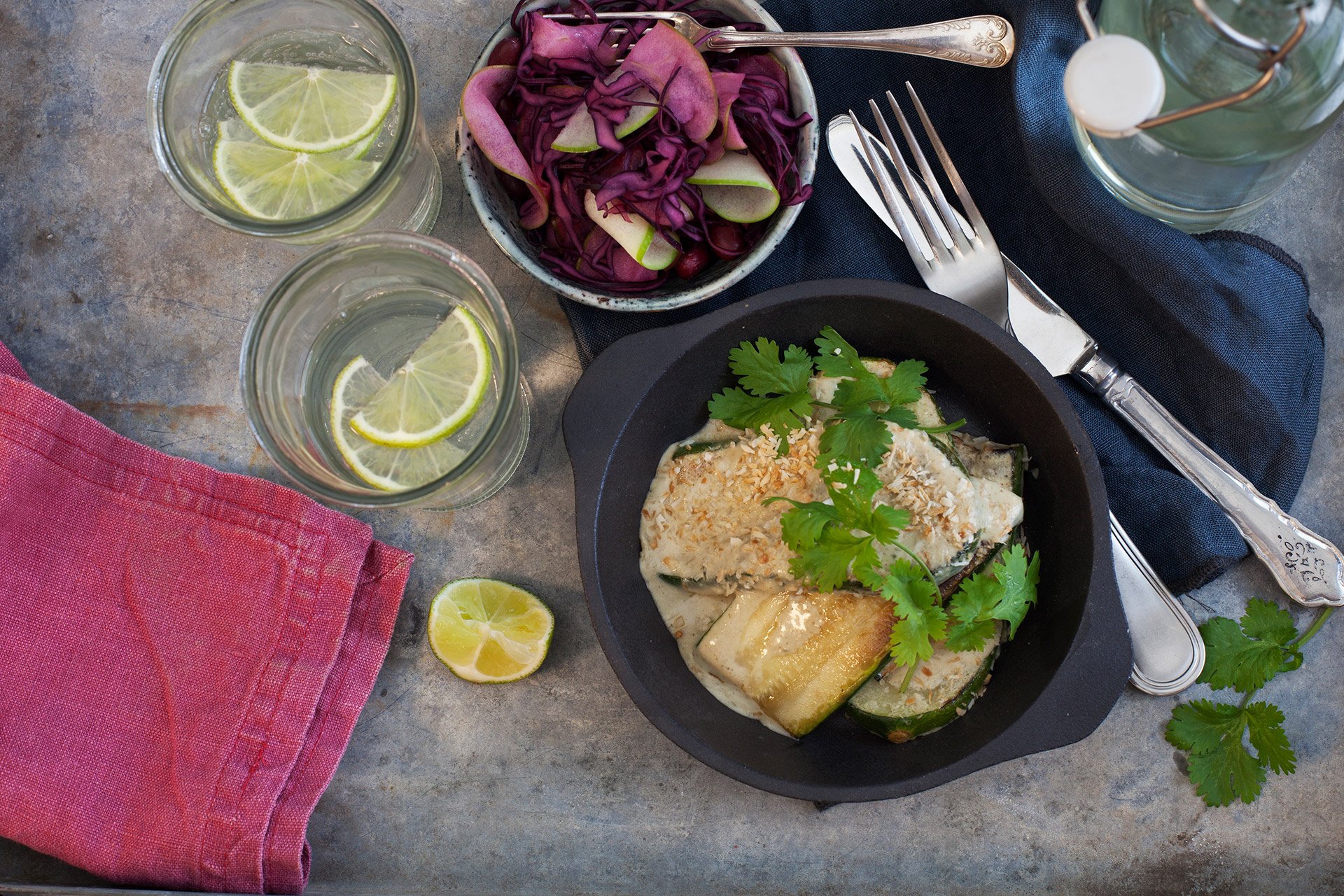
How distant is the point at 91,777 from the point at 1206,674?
7.08 ft

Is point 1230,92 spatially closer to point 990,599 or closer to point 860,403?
point 860,403

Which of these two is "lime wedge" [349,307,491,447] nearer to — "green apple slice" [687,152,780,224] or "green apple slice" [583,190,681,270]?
"green apple slice" [583,190,681,270]

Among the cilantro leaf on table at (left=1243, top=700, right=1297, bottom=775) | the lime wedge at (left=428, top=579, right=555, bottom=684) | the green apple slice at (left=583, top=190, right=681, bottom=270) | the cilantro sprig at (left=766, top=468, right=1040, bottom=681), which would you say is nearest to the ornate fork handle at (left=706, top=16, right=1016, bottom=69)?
the green apple slice at (left=583, top=190, right=681, bottom=270)

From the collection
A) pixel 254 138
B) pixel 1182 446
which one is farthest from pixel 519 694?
pixel 1182 446

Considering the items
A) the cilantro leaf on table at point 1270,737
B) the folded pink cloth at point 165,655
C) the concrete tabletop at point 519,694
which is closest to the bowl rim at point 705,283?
the concrete tabletop at point 519,694

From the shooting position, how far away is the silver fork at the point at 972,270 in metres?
2.00

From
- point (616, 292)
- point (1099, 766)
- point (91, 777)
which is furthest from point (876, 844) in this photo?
point (91, 777)

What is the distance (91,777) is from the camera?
6.43ft

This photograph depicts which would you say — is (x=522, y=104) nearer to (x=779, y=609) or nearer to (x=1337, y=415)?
(x=779, y=609)

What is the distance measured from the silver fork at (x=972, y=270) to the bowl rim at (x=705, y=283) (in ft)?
0.73

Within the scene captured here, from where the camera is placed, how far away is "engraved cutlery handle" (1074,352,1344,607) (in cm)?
202

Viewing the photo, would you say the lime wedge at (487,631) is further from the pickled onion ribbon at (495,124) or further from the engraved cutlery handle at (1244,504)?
the engraved cutlery handle at (1244,504)

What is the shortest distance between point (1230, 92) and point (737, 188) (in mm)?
812

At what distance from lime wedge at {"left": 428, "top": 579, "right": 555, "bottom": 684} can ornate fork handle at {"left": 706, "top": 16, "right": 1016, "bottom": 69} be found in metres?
1.12
